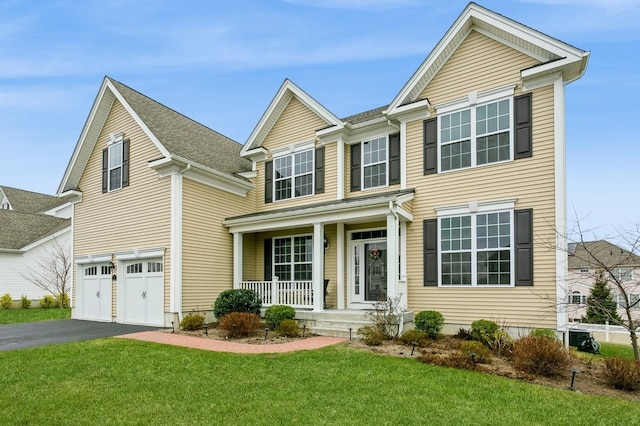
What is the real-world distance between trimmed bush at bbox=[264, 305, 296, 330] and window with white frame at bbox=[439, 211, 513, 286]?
443 centimetres

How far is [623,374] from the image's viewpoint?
6.77 m

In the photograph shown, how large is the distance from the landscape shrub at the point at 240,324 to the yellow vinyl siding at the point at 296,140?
4.86 m

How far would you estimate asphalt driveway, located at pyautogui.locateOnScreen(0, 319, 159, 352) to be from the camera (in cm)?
1113

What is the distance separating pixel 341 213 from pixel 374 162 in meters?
2.52

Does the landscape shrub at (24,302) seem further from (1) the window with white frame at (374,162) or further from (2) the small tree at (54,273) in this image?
(1) the window with white frame at (374,162)

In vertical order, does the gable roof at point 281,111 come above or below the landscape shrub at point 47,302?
above

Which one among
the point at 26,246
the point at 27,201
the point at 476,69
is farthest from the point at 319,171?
the point at 27,201

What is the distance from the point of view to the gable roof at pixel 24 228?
2502 centimetres

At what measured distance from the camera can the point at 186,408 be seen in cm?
569

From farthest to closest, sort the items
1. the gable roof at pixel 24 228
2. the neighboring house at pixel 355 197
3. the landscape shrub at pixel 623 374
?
the gable roof at pixel 24 228
the neighboring house at pixel 355 197
the landscape shrub at pixel 623 374

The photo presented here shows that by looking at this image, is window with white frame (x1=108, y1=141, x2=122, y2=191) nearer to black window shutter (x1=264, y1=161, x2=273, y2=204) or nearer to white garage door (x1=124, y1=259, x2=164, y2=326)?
white garage door (x1=124, y1=259, x2=164, y2=326)

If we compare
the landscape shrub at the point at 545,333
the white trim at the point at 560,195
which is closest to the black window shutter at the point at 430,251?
the landscape shrub at the point at 545,333

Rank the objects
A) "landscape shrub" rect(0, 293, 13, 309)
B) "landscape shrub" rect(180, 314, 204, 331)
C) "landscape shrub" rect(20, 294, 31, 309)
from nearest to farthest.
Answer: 1. "landscape shrub" rect(180, 314, 204, 331)
2. "landscape shrub" rect(0, 293, 13, 309)
3. "landscape shrub" rect(20, 294, 31, 309)

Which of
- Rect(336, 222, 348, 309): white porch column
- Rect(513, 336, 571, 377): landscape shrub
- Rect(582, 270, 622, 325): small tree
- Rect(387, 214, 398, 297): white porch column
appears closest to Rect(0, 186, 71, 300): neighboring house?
Rect(336, 222, 348, 309): white porch column
